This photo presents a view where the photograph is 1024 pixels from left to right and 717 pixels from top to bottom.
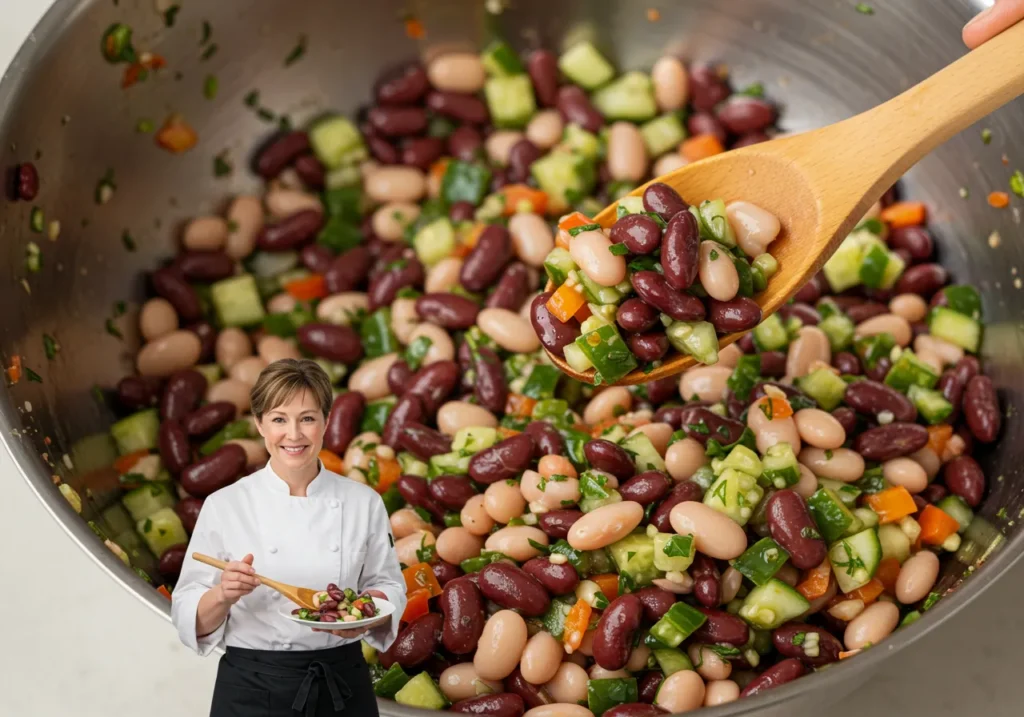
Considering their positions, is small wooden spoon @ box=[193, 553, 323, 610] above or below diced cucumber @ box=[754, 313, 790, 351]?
below

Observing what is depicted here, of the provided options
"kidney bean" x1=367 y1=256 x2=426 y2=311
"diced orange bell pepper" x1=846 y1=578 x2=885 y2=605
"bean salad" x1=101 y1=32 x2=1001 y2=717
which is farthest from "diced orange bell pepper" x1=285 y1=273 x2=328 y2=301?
"diced orange bell pepper" x1=846 y1=578 x2=885 y2=605

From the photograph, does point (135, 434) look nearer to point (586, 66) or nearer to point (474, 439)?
point (474, 439)

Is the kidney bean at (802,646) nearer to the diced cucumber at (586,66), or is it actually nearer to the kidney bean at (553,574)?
the kidney bean at (553,574)

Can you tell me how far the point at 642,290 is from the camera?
4.77 feet

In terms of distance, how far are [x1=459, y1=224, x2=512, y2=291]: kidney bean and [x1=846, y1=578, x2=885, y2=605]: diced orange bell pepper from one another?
87 centimetres

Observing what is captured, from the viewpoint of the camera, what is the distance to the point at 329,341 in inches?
78.5

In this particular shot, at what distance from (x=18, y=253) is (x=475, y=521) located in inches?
34.4

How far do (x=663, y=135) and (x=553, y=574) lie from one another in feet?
3.61

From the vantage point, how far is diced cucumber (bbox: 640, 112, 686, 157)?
89.3 inches

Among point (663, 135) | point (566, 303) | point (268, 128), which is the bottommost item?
point (566, 303)

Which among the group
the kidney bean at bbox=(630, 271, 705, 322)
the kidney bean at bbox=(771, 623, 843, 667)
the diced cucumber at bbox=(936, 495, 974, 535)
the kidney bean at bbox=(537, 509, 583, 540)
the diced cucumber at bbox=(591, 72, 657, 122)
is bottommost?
the kidney bean at bbox=(771, 623, 843, 667)

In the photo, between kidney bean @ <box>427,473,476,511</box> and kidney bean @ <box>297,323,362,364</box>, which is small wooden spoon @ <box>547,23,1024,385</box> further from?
kidney bean @ <box>297,323,362,364</box>

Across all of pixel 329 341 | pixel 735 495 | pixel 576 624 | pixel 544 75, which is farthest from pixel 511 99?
pixel 576 624

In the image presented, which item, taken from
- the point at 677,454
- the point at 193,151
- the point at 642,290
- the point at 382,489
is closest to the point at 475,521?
the point at 382,489
